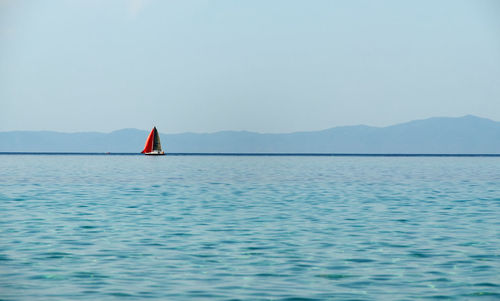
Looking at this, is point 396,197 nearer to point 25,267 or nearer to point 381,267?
point 381,267

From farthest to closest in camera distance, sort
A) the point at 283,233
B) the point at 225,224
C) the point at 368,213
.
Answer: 1. the point at 368,213
2. the point at 225,224
3. the point at 283,233

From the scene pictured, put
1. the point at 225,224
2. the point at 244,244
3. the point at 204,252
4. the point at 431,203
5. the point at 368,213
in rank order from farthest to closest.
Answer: the point at 431,203 → the point at 368,213 → the point at 225,224 → the point at 244,244 → the point at 204,252

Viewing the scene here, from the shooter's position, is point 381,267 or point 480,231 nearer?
point 381,267

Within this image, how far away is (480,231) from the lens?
2942 centimetres

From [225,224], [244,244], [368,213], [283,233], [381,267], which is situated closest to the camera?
[381,267]

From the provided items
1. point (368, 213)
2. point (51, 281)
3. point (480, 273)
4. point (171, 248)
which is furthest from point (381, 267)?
point (368, 213)

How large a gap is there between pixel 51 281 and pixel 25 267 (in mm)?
2458

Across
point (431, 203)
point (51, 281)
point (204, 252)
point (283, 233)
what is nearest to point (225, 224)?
point (283, 233)

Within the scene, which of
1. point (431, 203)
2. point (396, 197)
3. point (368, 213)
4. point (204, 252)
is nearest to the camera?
point (204, 252)

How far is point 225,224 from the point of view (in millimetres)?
32281

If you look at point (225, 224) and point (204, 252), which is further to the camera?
point (225, 224)

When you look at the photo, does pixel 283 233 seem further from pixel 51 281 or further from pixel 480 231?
pixel 51 281

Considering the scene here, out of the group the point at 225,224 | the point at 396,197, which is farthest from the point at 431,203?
the point at 225,224

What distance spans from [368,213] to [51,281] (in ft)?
73.1
